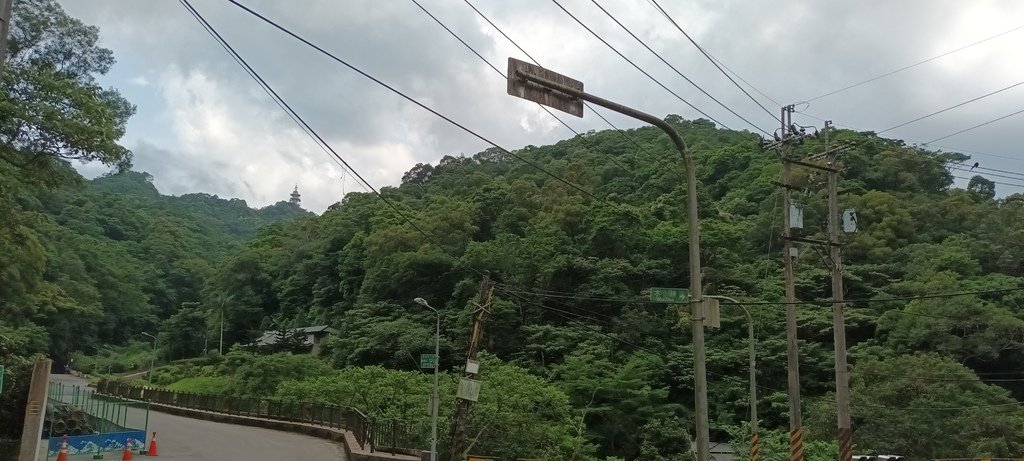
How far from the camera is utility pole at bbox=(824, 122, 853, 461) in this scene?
736 inches

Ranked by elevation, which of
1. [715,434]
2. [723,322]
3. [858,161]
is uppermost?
[858,161]

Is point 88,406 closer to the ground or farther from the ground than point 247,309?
closer to the ground

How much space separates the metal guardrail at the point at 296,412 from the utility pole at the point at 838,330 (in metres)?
13.6

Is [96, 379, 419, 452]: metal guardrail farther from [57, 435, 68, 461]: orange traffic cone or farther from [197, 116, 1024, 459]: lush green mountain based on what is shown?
[57, 435, 68, 461]: orange traffic cone

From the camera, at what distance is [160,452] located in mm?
23984

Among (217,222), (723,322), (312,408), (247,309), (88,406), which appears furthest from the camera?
(217,222)

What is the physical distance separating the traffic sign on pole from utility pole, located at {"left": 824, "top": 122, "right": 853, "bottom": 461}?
12.4 meters

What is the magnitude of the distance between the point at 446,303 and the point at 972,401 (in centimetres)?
3622

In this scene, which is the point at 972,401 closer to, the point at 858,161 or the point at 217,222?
the point at 858,161

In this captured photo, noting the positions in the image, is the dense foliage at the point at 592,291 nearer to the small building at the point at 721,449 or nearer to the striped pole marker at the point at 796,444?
the small building at the point at 721,449

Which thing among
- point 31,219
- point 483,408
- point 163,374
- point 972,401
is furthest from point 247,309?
point 972,401

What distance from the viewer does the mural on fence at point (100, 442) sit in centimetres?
2022

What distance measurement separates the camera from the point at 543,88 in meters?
9.26

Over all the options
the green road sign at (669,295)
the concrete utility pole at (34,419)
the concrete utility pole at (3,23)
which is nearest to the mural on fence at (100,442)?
the concrete utility pole at (34,419)
